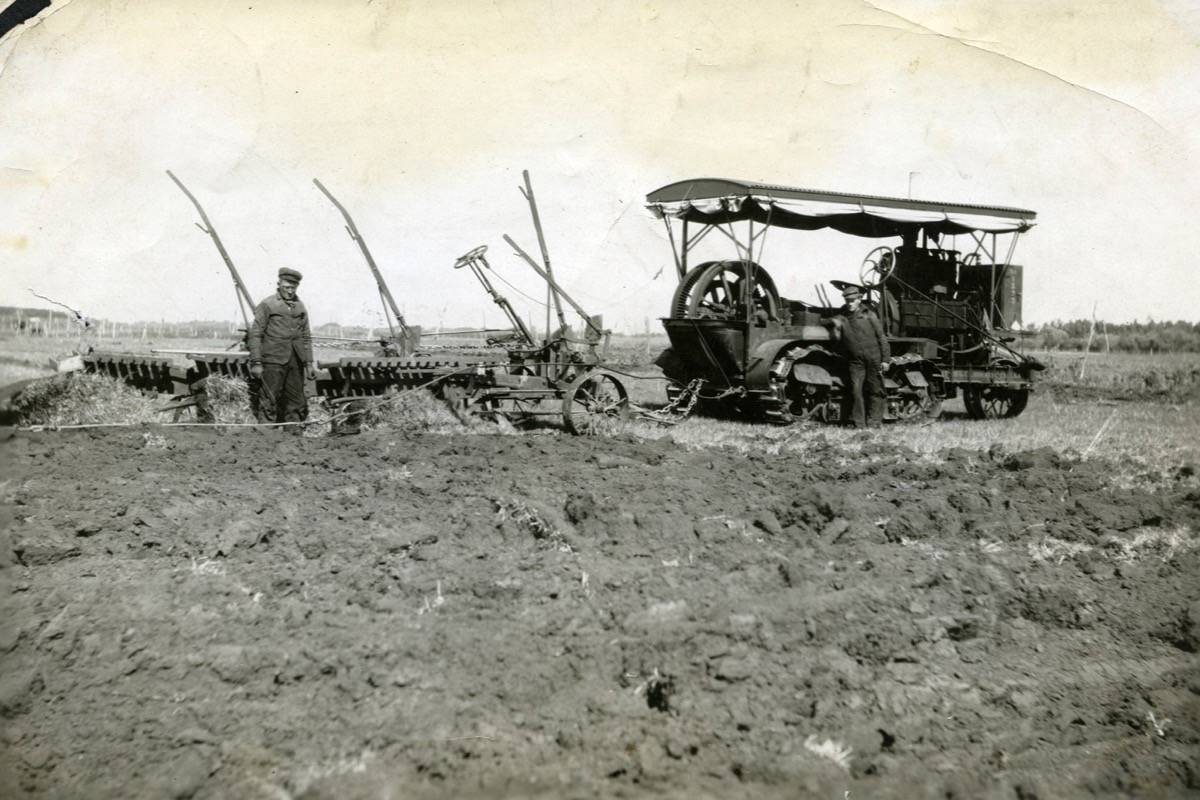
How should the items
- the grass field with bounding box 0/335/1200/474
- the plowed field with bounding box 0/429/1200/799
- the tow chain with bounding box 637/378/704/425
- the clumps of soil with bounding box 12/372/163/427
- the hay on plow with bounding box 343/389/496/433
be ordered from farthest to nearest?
the tow chain with bounding box 637/378/704/425
the clumps of soil with bounding box 12/372/163/427
the hay on plow with bounding box 343/389/496/433
the grass field with bounding box 0/335/1200/474
the plowed field with bounding box 0/429/1200/799

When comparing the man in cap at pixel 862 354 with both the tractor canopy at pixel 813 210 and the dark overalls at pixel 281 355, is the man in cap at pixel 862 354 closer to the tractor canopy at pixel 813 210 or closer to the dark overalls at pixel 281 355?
the tractor canopy at pixel 813 210

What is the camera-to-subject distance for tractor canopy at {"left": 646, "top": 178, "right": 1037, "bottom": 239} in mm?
10055

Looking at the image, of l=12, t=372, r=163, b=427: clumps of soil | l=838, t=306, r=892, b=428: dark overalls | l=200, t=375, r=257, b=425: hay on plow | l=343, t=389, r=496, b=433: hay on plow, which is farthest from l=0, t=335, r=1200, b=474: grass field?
l=343, t=389, r=496, b=433: hay on plow

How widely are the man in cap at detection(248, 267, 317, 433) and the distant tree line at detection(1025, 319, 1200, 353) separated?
25.0 meters

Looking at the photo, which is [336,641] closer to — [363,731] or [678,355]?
[363,731]

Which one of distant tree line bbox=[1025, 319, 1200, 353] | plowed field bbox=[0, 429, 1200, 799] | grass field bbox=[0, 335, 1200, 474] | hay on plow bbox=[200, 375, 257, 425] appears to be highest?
distant tree line bbox=[1025, 319, 1200, 353]

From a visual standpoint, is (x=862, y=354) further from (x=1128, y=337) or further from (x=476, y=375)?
(x=1128, y=337)

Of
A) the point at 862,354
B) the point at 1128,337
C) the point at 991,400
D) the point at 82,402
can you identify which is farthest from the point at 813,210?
the point at 1128,337

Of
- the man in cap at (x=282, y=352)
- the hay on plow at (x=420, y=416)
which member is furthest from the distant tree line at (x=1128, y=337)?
the man in cap at (x=282, y=352)

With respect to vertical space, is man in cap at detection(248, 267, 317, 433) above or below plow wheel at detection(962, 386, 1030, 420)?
above

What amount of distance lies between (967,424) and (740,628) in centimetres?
901

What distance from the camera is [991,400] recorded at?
43.4ft

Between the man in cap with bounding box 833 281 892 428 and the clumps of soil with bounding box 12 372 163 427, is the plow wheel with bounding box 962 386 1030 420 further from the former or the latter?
the clumps of soil with bounding box 12 372 163 427

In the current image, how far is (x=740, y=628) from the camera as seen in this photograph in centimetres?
404
